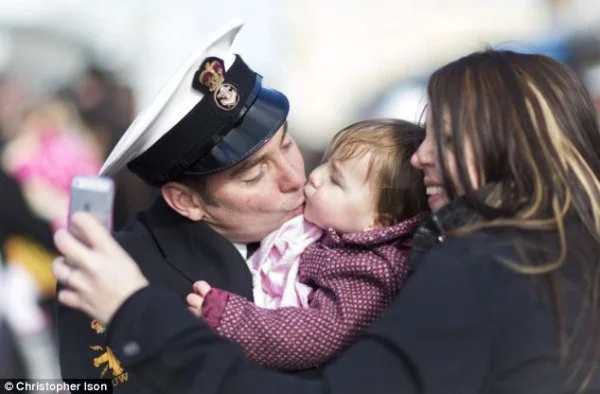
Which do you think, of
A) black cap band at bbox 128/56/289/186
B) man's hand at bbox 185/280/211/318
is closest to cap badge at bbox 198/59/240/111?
black cap band at bbox 128/56/289/186

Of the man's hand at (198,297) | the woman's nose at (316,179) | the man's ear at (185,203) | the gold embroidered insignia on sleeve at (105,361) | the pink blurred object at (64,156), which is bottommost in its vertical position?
the pink blurred object at (64,156)

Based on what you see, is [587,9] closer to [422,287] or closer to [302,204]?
[302,204]

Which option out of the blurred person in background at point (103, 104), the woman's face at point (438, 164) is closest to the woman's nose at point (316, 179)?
the woman's face at point (438, 164)

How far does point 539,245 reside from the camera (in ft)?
5.34

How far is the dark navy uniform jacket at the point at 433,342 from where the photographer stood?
1.54m

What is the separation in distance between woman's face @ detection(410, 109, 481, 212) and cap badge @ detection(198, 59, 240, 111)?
0.45 metres

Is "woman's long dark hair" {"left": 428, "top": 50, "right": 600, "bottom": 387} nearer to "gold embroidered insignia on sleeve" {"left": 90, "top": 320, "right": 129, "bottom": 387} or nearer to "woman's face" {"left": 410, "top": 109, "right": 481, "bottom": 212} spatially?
"woman's face" {"left": 410, "top": 109, "right": 481, "bottom": 212}

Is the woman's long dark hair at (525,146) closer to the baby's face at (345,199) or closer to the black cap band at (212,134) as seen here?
the baby's face at (345,199)

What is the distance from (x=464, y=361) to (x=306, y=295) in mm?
650

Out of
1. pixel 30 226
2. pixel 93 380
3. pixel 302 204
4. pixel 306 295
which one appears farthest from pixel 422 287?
pixel 30 226

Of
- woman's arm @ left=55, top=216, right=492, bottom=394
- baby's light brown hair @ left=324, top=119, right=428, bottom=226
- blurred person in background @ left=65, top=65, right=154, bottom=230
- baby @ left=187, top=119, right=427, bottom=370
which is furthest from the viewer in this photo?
blurred person in background @ left=65, top=65, right=154, bottom=230

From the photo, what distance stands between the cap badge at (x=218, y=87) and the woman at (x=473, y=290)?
1.88 feet

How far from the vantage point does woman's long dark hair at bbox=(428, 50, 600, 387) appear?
5.42 ft

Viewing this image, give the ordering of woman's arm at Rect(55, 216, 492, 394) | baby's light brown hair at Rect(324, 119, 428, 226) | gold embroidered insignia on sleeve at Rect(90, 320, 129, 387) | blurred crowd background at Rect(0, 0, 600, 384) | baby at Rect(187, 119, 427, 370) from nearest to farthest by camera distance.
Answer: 1. woman's arm at Rect(55, 216, 492, 394)
2. baby at Rect(187, 119, 427, 370)
3. baby's light brown hair at Rect(324, 119, 428, 226)
4. gold embroidered insignia on sleeve at Rect(90, 320, 129, 387)
5. blurred crowd background at Rect(0, 0, 600, 384)
